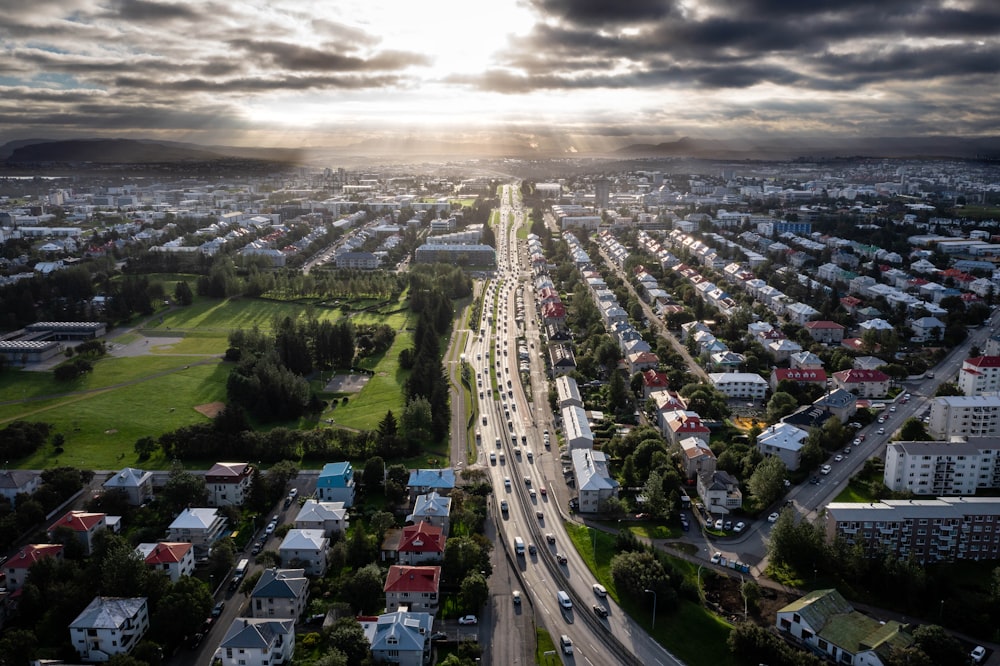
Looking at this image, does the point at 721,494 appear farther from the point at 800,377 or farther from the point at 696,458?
the point at 800,377

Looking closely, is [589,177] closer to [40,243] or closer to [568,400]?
[40,243]

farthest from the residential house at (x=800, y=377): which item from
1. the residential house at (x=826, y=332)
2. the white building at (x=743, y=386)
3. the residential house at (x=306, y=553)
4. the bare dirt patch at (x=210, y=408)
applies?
the bare dirt patch at (x=210, y=408)

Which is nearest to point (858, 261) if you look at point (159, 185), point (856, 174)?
point (856, 174)

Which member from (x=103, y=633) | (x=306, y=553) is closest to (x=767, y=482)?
(x=306, y=553)

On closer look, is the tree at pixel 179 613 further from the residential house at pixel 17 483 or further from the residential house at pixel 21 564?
the residential house at pixel 17 483

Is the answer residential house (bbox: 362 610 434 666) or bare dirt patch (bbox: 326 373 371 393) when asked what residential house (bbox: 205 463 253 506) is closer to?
residential house (bbox: 362 610 434 666)

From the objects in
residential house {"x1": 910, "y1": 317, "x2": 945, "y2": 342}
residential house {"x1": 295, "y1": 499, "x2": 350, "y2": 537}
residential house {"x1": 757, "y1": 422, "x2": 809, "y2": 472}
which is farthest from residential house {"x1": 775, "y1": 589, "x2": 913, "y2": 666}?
residential house {"x1": 910, "y1": 317, "x2": 945, "y2": 342}
